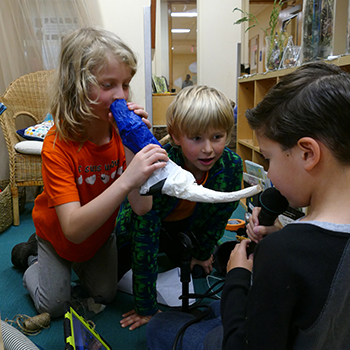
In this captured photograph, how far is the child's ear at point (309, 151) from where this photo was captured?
471 millimetres

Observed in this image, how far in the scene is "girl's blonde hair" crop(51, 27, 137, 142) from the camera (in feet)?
2.85

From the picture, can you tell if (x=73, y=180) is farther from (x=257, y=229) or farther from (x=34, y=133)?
(x=34, y=133)

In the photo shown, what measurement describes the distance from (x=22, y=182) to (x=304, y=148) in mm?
1863

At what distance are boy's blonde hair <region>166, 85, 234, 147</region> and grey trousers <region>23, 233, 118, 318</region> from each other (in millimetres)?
522

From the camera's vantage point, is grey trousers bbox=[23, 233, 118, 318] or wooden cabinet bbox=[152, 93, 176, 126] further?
wooden cabinet bbox=[152, 93, 176, 126]

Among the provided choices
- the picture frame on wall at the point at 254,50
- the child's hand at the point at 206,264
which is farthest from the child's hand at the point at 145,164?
the picture frame on wall at the point at 254,50

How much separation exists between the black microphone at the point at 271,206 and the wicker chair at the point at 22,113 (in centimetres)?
140

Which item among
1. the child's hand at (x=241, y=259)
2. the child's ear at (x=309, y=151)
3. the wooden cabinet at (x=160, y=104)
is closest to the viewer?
the child's ear at (x=309, y=151)

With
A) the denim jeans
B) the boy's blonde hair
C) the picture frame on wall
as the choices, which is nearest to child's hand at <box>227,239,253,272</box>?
the denim jeans

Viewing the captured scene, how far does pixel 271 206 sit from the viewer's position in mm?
688

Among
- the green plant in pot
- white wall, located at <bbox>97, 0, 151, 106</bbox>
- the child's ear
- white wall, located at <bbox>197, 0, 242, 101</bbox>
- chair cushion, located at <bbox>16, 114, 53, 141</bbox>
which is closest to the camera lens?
the child's ear

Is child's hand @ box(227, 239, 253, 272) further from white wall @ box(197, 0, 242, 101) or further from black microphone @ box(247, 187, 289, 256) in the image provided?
white wall @ box(197, 0, 242, 101)

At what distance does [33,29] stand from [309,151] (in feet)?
8.31

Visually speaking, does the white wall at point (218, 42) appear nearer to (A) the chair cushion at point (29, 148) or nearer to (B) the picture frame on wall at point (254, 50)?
(B) the picture frame on wall at point (254, 50)
